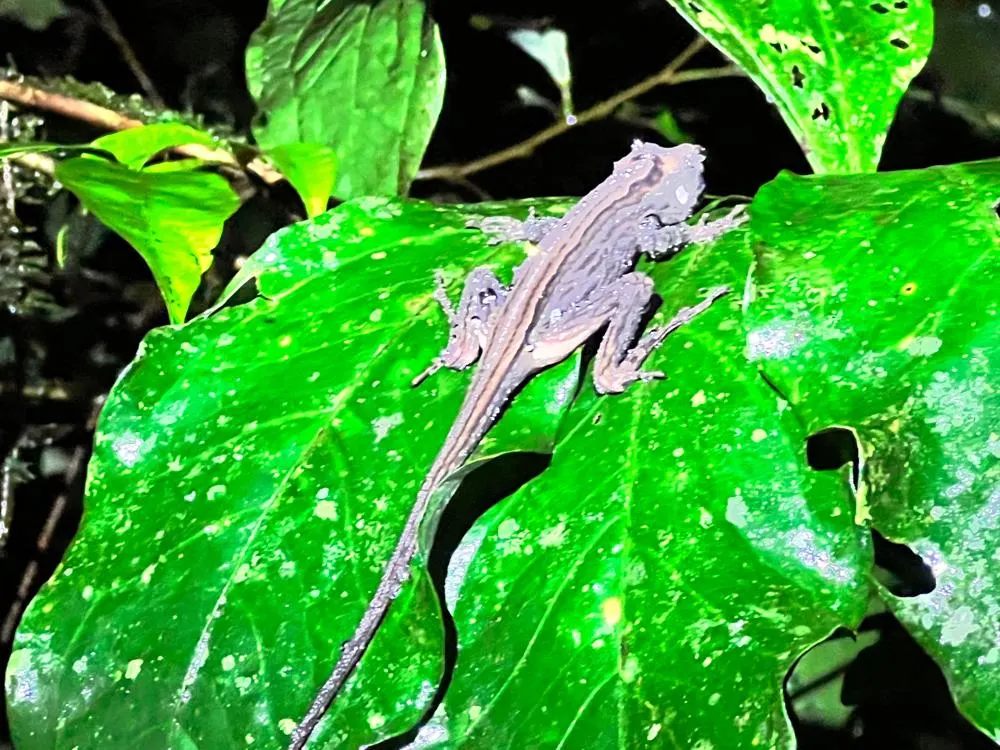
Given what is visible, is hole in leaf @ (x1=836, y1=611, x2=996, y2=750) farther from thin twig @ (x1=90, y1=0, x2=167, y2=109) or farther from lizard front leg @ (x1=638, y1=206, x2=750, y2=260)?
thin twig @ (x1=90, y1=0, x2=167, y2=109)

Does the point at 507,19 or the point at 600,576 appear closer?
the point at 600,576

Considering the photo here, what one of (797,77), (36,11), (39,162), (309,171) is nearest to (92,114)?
(39,162)

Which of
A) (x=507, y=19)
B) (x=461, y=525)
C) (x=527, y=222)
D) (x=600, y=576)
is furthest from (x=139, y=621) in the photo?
(x=507, y=19)

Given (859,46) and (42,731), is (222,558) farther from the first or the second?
(859,46)

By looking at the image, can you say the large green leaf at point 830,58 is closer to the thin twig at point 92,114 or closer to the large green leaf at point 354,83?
the large green leaf at point 354,83

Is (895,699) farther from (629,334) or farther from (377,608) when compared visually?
(377,608)
